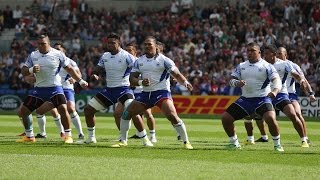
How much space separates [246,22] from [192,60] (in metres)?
3.69

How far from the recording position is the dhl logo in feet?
121

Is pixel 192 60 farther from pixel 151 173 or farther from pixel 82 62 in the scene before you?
pixel 151 173

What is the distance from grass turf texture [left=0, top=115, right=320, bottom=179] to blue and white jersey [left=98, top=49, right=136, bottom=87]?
150 centimetres

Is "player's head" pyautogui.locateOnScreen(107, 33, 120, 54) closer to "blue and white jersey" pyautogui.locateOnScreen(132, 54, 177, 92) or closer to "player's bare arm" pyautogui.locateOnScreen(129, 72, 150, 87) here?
"player's bare arm" pyautogui.locateOnScreen(129, 72, 150, 87)

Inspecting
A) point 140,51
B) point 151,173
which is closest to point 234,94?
point 140,51

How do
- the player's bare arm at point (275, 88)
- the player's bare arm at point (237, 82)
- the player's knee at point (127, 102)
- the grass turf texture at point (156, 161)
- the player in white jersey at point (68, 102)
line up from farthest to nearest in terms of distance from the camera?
1. the player in white jersey at point (68, 102)
2. the player's knee at point (127, 102)
3. the player's bare arm at point (237, 82)
4. the player's bare arm at point (275, 88)
5. the grass turf texture at point (156, 161)

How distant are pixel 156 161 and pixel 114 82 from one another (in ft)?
15.9

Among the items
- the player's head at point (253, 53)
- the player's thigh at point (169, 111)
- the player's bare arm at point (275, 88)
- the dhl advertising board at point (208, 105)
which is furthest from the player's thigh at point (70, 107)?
the dhl advertising board at point (208, 105)

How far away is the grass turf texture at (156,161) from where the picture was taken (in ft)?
42.1

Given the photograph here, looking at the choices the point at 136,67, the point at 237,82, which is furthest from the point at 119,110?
the point at 237,82

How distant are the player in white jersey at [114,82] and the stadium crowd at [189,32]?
15835 mm

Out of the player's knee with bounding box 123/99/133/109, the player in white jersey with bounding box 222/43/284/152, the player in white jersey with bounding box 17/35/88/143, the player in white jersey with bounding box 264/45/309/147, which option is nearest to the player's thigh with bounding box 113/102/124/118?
the player's knee with bounding box 123/99/133/109

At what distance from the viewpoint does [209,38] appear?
41750 mm

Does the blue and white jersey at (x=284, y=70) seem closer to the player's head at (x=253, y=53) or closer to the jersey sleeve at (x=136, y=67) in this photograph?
the player's head at (x=253, y=53)
